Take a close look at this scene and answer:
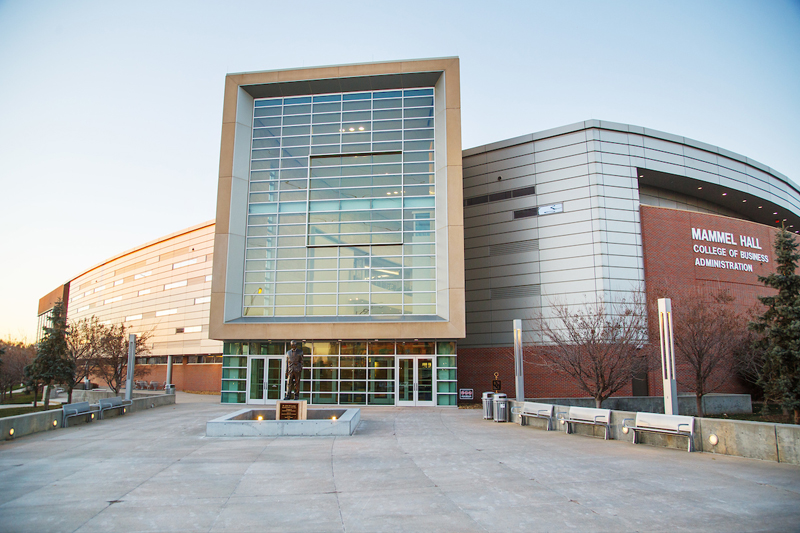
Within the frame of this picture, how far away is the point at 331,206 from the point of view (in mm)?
28797

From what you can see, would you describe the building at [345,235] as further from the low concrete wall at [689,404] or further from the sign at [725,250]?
the sign at [725,250]

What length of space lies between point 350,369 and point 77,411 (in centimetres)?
1321

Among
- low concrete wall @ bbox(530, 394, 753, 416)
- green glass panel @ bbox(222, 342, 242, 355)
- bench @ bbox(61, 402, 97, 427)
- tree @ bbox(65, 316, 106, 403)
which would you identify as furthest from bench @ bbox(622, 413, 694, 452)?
tree @ bbox(65, 316, 106, 403)

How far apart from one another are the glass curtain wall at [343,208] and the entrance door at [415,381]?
2489 millimetres

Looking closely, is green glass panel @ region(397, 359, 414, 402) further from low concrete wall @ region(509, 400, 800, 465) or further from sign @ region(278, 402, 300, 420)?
low concrete wall @ region(509, 400, 800, 465)

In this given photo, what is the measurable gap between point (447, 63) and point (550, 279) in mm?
13506

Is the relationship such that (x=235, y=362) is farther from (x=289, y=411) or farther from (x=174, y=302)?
(x=174, y=302)

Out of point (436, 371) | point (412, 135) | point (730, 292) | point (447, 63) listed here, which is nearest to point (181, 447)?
point (436, 371)

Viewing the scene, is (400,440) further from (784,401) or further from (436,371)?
(784,401)

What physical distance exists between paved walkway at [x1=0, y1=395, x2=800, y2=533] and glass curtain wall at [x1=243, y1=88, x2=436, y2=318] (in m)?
14.1

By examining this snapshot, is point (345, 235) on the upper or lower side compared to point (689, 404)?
upper

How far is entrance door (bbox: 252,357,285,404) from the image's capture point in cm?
2812

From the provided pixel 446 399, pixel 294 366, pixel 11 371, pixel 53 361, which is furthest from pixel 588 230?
pixel 11 371

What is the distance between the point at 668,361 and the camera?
14.1 m
